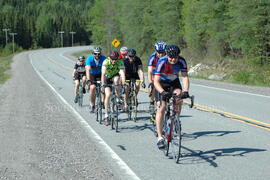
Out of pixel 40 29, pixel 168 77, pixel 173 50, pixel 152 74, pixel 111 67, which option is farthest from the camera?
pixel 40 29

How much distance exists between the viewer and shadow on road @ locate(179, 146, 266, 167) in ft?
21.8

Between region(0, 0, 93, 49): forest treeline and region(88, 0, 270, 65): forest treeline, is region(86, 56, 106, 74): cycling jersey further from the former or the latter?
region(0, 0, 93, 49): forest treeline

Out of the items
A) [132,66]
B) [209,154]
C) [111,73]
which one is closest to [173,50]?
[209,154]

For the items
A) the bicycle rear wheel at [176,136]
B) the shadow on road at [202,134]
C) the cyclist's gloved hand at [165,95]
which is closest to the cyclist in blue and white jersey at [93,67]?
the shadow on road at [202,134]

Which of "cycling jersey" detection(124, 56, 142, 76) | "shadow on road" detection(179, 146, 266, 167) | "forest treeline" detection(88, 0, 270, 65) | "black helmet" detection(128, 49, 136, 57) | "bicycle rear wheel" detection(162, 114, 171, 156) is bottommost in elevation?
"shadow on road" detection(179, 146, 266, 167)

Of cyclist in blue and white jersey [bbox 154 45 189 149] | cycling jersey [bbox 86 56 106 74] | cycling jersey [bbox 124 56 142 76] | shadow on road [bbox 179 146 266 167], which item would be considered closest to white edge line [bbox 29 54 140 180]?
cyclist in blue and white jersey [bbox 154 45 189 149]

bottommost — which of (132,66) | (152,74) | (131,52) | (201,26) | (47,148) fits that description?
(47,148)

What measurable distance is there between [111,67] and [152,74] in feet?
4.41

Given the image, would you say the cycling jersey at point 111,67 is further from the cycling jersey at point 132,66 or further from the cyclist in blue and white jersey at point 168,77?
the cyclist in blue and white jersey at point 168,77

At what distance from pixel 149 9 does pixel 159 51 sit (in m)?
41.3

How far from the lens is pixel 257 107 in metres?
13.1

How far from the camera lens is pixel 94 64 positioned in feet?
38.4

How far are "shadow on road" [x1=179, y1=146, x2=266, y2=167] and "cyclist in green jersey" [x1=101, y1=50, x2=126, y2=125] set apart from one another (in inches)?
127

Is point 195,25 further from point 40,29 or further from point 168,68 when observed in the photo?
point 40,29
